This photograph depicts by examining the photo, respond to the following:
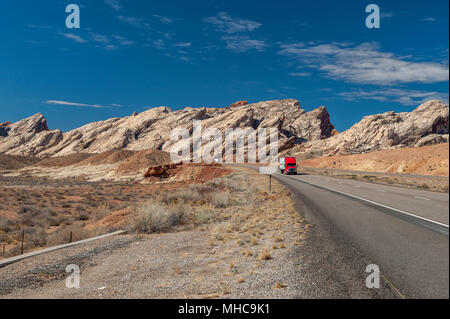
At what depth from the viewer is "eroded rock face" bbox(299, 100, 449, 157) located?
83312 millimetres

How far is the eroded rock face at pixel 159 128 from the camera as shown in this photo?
121812 millimetres

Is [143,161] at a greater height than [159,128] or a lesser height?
lesser

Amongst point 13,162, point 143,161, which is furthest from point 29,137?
point 143,161

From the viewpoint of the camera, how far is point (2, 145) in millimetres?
158750

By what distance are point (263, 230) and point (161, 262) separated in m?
4.29

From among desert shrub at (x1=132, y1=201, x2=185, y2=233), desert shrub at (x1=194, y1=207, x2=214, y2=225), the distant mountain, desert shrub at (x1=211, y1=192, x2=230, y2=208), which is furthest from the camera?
the distant mountain

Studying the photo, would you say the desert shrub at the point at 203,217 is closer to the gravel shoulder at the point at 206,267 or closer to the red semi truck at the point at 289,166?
the gravel shoulder at the point at 206,267

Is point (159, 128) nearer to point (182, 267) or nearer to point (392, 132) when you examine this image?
point (392, 132)

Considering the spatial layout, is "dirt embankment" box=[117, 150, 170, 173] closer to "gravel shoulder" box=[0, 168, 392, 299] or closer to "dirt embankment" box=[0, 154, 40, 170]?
"dirt embankment" box=[0, 154, 40, 170]

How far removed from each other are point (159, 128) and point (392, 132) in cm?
9175

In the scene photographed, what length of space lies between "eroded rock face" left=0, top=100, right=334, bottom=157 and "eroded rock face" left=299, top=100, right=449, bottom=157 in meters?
19.7

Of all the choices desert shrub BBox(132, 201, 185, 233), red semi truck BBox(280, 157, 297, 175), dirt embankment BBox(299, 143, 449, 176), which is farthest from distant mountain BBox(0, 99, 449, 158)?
desert shrub BBox(132, 201, 185, 233)

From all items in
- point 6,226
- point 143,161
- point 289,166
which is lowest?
point 6,226

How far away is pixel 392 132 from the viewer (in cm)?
8556
